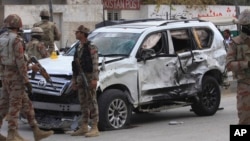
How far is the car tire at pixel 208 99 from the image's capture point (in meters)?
12.3

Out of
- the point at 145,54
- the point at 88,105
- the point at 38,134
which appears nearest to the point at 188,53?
the point at 145,54

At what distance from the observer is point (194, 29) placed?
1253 centimetres

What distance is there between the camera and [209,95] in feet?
40.9

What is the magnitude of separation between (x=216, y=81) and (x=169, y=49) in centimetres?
148

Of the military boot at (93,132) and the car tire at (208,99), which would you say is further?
the car tire at (208,99)

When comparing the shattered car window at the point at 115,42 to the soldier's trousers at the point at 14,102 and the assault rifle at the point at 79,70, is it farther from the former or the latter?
the soldier's trousers at the point at 14,102

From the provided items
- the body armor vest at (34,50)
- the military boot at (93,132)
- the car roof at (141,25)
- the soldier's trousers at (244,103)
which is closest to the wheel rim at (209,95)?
the car roof at (141,25)

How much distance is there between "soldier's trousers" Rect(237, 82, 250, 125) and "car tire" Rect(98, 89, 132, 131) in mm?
3588

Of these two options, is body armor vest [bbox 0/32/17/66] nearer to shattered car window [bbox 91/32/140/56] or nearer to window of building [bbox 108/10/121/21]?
shattered car window [bbox 91/32/140/56]

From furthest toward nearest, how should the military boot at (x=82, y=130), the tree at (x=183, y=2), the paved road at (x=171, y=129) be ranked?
1. the tree at (x=183, y=2)
2. the military boot at (x=82, y=130)
3. the paved road at (x=171, y=129)

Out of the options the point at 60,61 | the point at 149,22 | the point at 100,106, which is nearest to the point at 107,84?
the point at 100,106

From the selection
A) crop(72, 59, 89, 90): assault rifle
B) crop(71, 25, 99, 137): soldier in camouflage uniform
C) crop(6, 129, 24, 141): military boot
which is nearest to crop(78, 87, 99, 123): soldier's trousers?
crop(71, 25, 99, 137): soldier in camouflage uniform

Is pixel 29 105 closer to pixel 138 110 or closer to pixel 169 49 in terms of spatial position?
pixel 138 110

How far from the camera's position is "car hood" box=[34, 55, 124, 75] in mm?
10477
